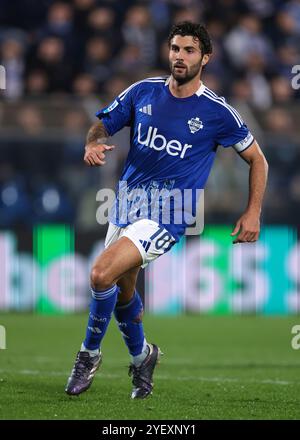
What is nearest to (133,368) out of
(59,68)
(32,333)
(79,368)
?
(79,368)

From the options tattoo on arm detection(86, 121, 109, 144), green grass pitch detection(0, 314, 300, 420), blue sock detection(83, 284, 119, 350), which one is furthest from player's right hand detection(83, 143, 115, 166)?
green grass pitch detection(0, 314, 300, 420)

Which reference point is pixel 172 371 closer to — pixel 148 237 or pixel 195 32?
pixel 148 237

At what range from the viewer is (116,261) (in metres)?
6.76

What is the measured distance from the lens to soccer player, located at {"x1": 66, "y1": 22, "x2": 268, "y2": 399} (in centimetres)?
703

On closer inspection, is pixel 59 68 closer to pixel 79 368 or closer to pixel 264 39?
pixel 264 39

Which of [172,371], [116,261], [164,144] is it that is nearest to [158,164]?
[164,144]

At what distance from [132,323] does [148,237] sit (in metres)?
0.68

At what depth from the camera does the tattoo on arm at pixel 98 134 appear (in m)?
7.05

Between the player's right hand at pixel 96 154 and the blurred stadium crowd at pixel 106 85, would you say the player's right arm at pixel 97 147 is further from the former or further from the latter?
the blurred stadium crowd at pixel 106 85

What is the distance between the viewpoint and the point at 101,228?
14211mm

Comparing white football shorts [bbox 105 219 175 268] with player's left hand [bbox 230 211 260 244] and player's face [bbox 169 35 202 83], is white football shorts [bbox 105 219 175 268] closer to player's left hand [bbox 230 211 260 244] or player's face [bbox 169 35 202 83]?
player's left hand [bbox 230 211 260 244]

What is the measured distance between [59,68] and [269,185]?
13.1ft

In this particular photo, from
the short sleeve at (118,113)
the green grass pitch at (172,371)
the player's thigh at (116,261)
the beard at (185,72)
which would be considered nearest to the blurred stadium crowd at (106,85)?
the green grass pitch at (172,371)

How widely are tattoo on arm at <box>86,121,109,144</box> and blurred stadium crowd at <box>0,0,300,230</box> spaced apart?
5.88m
